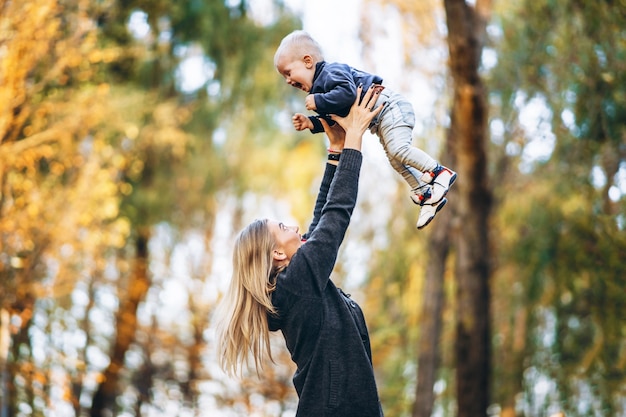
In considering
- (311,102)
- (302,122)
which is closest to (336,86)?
(311,102)

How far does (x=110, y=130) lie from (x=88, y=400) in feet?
17.1

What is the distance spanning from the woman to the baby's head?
17cm

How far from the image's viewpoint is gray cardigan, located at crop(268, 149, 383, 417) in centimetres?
253

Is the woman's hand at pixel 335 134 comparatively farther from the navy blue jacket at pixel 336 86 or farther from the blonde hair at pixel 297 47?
the blonde hair at pixel 297 47

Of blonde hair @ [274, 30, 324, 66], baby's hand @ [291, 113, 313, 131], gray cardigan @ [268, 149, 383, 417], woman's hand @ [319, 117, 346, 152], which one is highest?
blonde hair @ [274, 30, 324, 66]

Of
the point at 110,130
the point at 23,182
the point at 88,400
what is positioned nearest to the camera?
the point at 23,182

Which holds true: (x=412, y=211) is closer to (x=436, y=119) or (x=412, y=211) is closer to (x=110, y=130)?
(x=436, y=119)

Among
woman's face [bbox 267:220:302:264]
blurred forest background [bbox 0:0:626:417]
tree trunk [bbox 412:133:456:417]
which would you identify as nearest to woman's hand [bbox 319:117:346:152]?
woman's face [bbox 267:220:302:264]

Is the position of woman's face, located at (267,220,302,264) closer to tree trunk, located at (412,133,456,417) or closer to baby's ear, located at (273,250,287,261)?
baby's ear, located at (273,250,287,261)

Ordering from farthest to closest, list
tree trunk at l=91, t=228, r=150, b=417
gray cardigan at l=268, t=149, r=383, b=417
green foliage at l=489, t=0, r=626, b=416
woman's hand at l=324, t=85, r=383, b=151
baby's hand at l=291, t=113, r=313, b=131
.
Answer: tree trunk at l=91, t=228, r=150, b=417 < green foliage at l=489, t=0, r=626, b=416 < baby's hand at l=291, t=113, r=313, b=131 < woman's hand at l=324, t=85, r=383, b=151 < gray cardigan at l=268, t=149, r=383, b=417

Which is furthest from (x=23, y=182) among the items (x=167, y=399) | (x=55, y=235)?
(x=167, y=399)

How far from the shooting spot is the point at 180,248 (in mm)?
12797

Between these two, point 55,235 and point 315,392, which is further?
point 55,235

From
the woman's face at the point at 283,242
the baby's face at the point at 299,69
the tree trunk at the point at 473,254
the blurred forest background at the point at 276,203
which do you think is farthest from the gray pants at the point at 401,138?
the tree trunk at the point at 473,254
